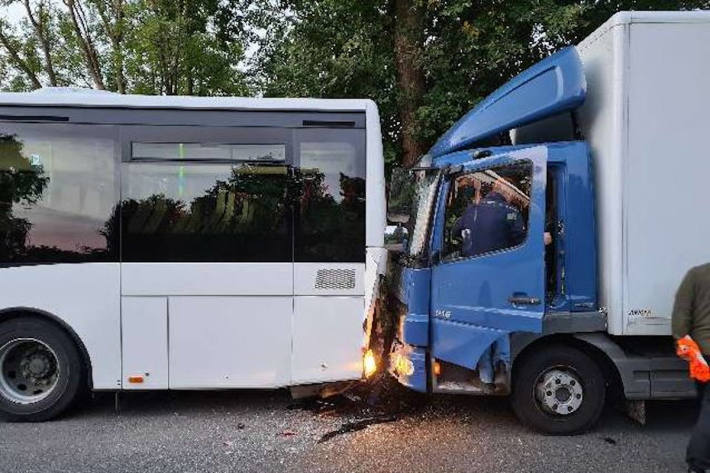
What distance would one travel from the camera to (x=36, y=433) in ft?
17.7

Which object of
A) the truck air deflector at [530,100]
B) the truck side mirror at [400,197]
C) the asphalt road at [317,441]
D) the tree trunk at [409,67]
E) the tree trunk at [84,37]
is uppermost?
the tree trunk at [84,37]

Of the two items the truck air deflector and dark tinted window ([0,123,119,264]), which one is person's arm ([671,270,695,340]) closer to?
the truck air deflector

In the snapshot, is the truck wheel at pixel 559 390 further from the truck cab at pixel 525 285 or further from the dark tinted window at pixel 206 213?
the dark tinted window at pixel 206 213

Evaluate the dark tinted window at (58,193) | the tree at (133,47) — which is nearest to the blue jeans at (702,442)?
the dark tinted window at (58,193)

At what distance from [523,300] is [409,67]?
7062 mm

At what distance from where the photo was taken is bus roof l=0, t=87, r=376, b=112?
566 centimetres

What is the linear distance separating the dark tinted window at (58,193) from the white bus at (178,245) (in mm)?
12

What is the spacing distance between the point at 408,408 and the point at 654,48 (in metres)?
3.76

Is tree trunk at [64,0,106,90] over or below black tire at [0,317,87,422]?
over

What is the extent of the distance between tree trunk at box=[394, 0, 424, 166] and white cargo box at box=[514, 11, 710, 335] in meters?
6.20

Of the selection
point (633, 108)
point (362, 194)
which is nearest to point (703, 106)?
point (633, 108)

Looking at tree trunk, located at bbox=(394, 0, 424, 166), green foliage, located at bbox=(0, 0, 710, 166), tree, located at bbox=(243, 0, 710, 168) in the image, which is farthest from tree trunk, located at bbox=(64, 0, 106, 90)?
tree trunk, located at bbox=(394, 0, 424, 166)

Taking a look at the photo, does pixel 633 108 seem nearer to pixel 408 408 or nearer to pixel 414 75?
pixel 408 408

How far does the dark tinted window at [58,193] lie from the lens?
5.59m
